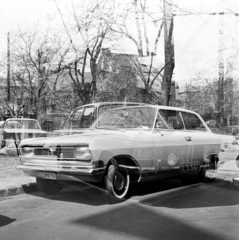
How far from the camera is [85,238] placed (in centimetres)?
234

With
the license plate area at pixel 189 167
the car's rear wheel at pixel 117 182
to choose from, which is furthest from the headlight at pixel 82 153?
the license plate area at pixel 189 167

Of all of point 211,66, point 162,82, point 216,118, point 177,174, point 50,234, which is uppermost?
point 211,66

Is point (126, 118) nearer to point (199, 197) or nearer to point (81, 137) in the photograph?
point (81, 137)

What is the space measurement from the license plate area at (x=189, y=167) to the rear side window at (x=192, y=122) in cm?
35

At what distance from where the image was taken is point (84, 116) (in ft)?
10.4

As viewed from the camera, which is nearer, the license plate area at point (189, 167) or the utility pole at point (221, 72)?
the utility pole at point (221, 72)

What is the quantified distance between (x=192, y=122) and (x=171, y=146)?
329 mm

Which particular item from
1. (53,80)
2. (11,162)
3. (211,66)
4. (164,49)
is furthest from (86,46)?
(11,162)

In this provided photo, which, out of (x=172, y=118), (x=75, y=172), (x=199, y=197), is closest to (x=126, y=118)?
(x=172, y=118)

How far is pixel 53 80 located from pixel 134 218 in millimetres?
1418

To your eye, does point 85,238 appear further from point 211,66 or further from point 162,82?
point 211,66

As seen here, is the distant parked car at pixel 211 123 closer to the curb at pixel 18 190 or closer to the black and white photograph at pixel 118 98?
the black and white photograph at pixel 118 98

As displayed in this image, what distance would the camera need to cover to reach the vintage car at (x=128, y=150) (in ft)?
10.4

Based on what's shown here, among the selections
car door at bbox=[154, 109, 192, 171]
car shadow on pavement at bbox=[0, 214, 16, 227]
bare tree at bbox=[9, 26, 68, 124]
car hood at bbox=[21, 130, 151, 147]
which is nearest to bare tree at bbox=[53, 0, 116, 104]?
bare tree at bbox=[9, 26, 68, 124]
